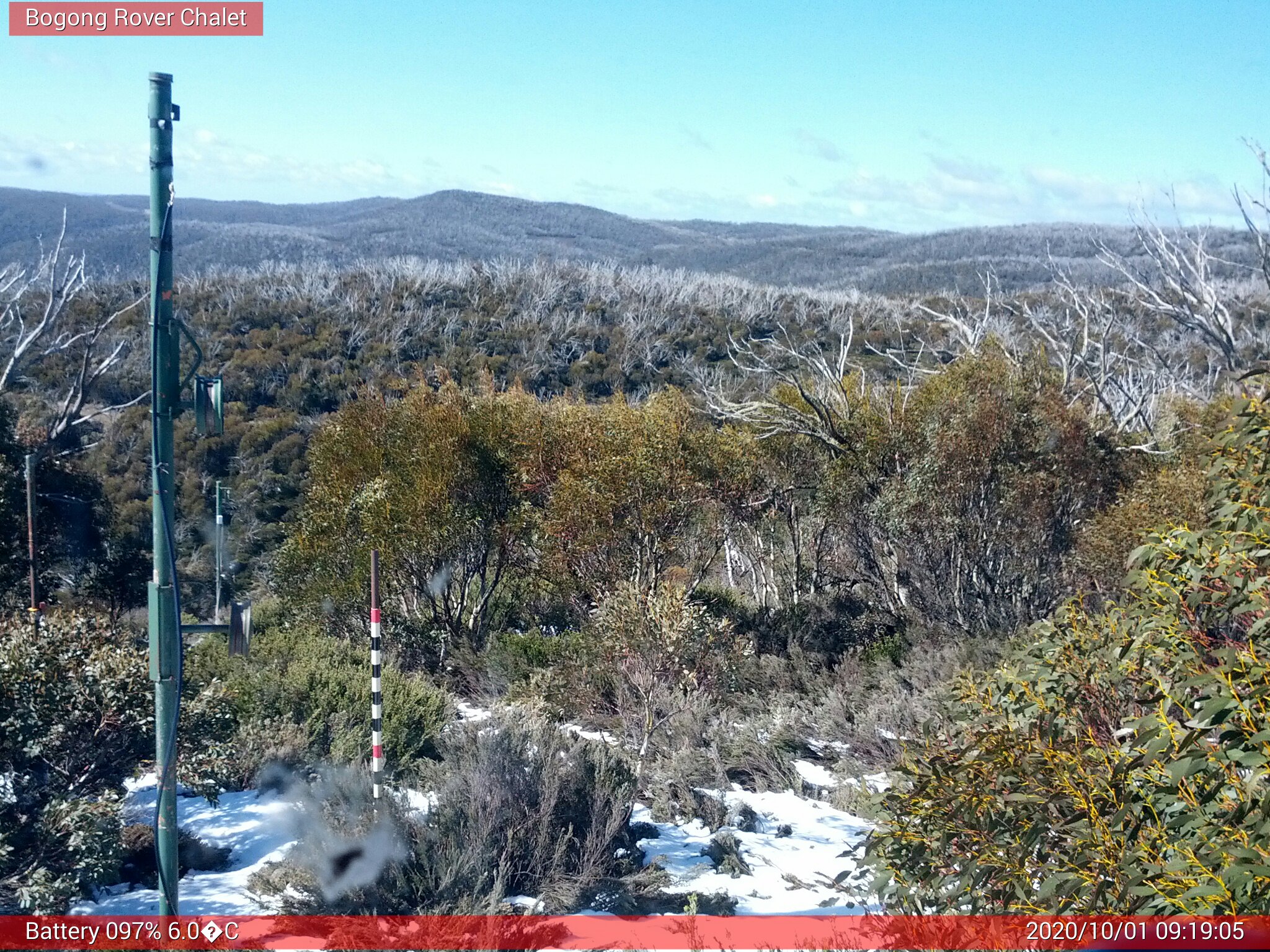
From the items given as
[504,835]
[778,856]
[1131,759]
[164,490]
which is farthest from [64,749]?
[1131,759]

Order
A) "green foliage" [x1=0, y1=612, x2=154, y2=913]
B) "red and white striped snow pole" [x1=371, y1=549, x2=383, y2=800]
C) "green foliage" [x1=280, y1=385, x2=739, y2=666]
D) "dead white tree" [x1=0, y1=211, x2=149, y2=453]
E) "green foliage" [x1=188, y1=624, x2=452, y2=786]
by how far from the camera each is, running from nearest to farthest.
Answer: "green foliage" [x1=0, y1=612, x2=154, y2=913] → "red and white striped snow pole" [x1=371, y1=549, x2=383, y2=800] → "green foliage" [x1=188, y1=624, x2=452, y2=786] → "green foliage" [x1=280, y1=385, x2=739, y2=666] → "dead white tree" [x1=0, y1=211, x2=149, y2=453]

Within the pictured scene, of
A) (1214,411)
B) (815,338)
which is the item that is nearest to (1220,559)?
(1214,411)

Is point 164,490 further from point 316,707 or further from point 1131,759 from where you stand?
point 316,707

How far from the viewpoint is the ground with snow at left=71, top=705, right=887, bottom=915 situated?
199 inches

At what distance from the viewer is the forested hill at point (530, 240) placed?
177ft

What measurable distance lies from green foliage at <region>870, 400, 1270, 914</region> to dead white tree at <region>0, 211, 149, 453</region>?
12.2 m

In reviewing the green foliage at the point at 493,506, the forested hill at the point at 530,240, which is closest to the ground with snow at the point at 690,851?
the green foliage at the point at 493,506

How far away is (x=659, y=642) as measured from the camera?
8.42m

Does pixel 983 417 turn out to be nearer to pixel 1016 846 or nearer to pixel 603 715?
pixel 603 715

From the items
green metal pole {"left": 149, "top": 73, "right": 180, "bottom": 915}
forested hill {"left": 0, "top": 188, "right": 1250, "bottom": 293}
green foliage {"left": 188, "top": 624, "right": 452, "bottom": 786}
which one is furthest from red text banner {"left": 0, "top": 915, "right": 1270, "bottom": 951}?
forested hill {"left": 0, "top": 188, "right": 1250, "bottom": 293}

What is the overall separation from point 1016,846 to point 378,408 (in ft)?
33.9

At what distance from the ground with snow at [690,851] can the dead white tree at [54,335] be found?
8359mm

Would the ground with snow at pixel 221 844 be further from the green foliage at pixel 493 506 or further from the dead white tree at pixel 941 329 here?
the dead white tree at pixel 941 329

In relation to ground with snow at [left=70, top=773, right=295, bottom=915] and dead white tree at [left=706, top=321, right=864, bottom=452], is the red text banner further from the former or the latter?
dead white tree at [left=706, top=321, right=864, bottom=452]
